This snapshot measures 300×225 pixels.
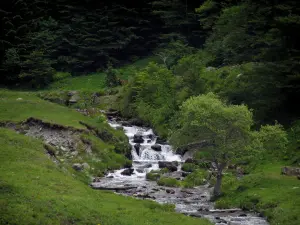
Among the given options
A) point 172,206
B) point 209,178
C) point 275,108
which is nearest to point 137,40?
point 275,108

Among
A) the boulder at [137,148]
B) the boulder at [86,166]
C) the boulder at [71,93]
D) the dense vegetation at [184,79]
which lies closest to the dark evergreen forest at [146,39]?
the dense vegetation at [184,79]

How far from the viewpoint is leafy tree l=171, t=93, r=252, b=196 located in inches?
1323

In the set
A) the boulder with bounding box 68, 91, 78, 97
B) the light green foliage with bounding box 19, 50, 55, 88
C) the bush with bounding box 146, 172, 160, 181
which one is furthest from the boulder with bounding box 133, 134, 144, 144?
the light green foliage with bounding box 19, 50, 55, 88

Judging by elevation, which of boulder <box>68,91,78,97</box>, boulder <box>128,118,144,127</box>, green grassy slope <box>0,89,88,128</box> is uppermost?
green grassy slope <box>0,89,88,128</box>

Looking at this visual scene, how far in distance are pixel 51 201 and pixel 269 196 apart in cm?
1705

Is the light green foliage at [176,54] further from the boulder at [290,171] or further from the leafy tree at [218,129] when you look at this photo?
the leafy tree at [218,129]

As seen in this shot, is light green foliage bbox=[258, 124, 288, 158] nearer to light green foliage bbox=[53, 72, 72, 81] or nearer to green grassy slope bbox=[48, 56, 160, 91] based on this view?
green grassy slope bbox=[48, 56, 160, 91]

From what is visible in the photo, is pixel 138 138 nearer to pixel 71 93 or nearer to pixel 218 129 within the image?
pixel 71 93

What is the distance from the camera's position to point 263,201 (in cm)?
3102

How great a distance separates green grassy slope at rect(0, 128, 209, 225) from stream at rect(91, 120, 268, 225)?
119 inches

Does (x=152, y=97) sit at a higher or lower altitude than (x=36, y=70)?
higher

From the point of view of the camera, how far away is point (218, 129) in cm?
3381

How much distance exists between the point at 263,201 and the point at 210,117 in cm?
788

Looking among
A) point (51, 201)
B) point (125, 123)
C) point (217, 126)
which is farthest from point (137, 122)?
point (51, 201)
